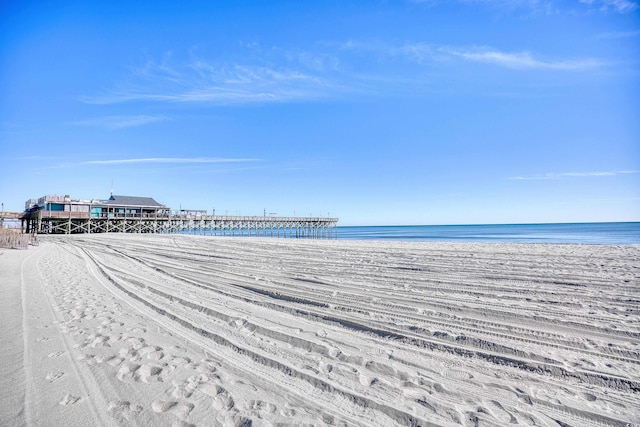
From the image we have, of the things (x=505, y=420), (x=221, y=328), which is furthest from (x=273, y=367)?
(x=505, y=420)

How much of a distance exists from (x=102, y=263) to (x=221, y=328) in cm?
763

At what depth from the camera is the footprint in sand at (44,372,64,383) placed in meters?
2.51

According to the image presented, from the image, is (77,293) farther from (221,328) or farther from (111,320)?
(221,328)

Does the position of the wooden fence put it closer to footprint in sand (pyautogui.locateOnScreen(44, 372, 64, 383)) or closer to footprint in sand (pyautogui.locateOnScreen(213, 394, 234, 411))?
footprint in sand (pyautogui.locateOnScreen(44, 372, 64, 383))

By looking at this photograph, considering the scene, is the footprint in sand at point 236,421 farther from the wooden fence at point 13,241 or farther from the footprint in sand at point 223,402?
the wooden fence at point 13,241

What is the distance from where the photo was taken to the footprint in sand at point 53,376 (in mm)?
2514

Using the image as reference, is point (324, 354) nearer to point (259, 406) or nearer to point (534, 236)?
point (259, 406)

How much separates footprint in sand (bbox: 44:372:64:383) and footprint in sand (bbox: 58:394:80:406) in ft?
1.13

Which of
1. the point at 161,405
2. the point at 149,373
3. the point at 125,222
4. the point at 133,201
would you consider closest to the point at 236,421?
the point at 161,405

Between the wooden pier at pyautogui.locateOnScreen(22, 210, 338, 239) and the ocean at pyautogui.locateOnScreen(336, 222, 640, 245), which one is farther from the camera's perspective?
the wooden pier at pyautogui.locateOnScreen(22, 210, 338, 239)

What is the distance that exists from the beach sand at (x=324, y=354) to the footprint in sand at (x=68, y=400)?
2 cm

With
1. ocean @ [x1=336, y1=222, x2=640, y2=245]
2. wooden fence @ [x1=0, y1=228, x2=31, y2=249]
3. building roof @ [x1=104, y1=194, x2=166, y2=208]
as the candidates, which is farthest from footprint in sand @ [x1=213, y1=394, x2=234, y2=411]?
building roof @ [x1=104, y1=194, x2=166, y2=208]

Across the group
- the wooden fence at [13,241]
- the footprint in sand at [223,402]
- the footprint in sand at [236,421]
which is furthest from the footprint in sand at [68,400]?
the wooden fence at [13,241]

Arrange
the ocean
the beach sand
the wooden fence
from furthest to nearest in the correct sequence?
the ocean < the wooden fence < the beach sand
